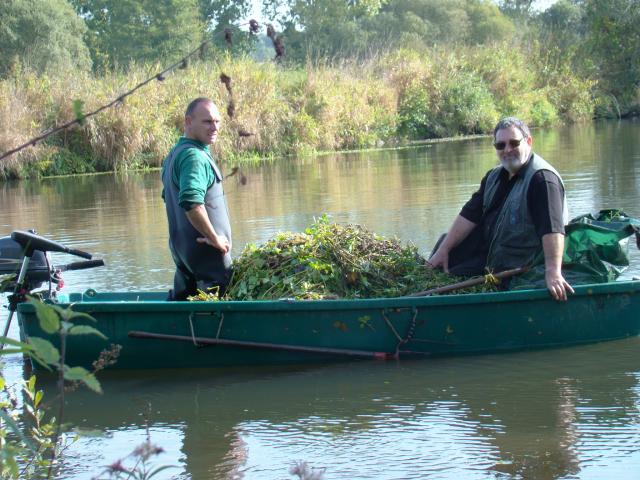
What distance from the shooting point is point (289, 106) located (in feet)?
89.4

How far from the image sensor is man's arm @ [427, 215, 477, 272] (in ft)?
23.3

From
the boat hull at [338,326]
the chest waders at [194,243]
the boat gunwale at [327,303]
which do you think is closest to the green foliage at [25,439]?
the boat hull at [338,326]

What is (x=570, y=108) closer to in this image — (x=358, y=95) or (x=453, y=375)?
(x=358, y=95)

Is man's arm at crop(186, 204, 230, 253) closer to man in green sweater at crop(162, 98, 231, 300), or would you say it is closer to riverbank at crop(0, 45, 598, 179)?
man in green sweater at crop(162, 98, 231, 300)

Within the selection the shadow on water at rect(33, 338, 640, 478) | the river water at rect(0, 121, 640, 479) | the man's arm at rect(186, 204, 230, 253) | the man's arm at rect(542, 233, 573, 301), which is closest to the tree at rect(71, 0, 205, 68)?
the river water at rect(0, 121, 640, 479)

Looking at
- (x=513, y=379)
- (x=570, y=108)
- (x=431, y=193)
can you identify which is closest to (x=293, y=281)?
(x=513, y=379)

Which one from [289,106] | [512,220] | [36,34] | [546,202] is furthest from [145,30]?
[546,202]

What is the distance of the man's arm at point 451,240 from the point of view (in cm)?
710

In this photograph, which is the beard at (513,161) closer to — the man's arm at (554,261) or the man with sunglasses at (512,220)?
the man with sunglasses at (512,220)

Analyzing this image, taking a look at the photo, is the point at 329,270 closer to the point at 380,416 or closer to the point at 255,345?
the point at 255,345

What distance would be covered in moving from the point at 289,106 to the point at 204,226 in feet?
68.8

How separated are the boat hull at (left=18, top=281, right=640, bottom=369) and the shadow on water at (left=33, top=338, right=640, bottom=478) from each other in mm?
104

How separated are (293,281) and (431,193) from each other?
9539 millimetres

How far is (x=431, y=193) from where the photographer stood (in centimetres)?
1620
